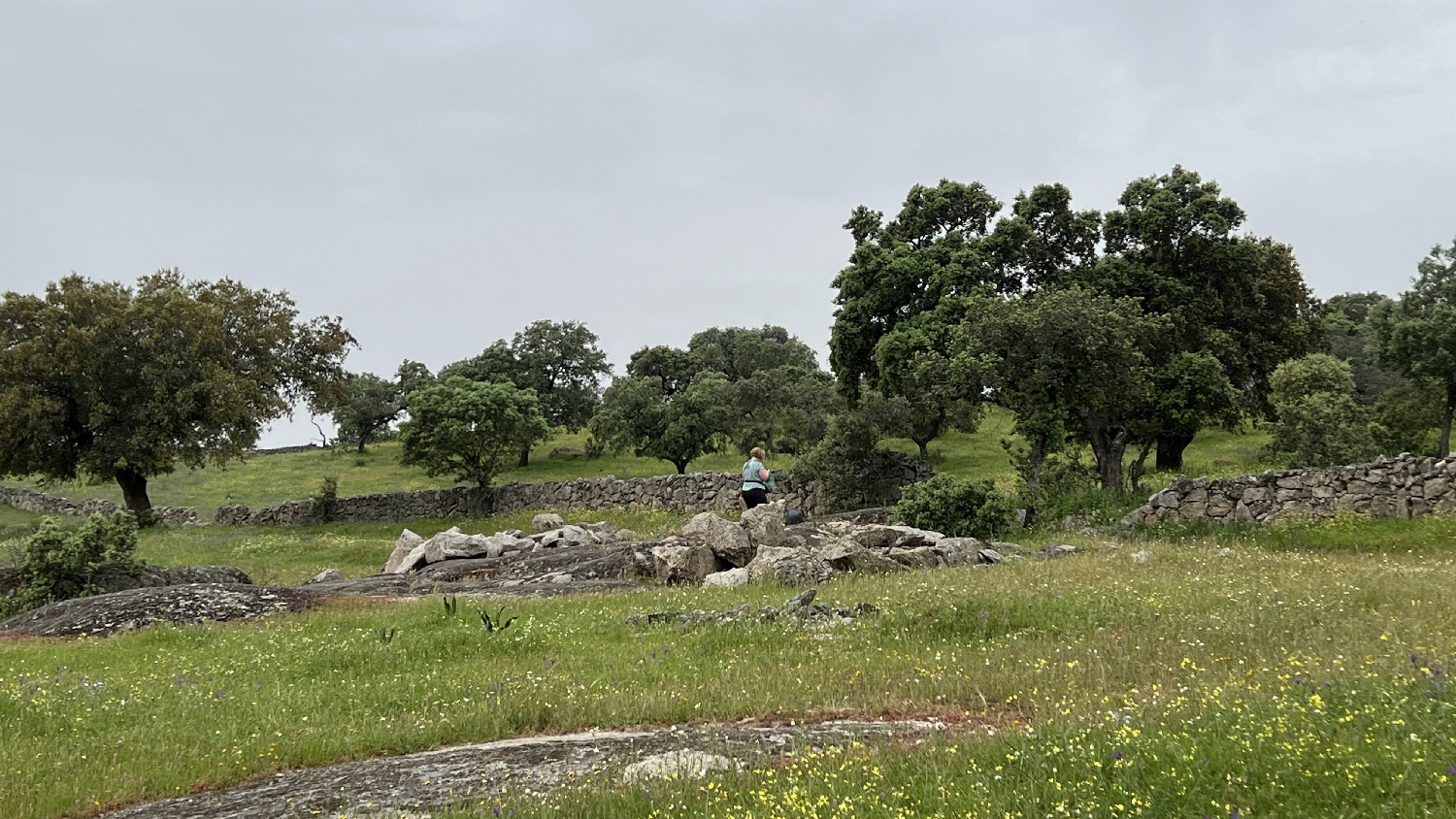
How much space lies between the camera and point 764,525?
20969 millimetres

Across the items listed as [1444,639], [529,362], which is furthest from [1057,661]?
[529,362]

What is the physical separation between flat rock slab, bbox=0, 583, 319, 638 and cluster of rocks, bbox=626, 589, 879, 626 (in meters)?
8.04

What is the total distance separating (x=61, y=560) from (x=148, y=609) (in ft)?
16.4

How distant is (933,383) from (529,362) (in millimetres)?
52857

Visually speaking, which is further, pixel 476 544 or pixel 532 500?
pixel 532 500

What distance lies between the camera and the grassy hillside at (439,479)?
140 feet

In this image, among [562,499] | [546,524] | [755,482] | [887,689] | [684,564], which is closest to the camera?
[887,689]

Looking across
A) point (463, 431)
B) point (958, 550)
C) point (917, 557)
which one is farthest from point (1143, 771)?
point (463, 431)

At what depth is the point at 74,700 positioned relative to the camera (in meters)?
9.21

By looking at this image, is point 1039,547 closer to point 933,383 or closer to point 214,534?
point 933,383

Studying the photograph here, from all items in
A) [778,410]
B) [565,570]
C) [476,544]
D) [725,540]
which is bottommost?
[565,570]

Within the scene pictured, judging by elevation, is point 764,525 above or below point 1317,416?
below

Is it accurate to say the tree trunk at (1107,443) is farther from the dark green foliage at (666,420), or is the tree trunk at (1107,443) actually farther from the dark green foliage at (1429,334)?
the dark green foliage at (666,420)

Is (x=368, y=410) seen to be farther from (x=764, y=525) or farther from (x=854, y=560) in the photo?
(x=854, y=560)
